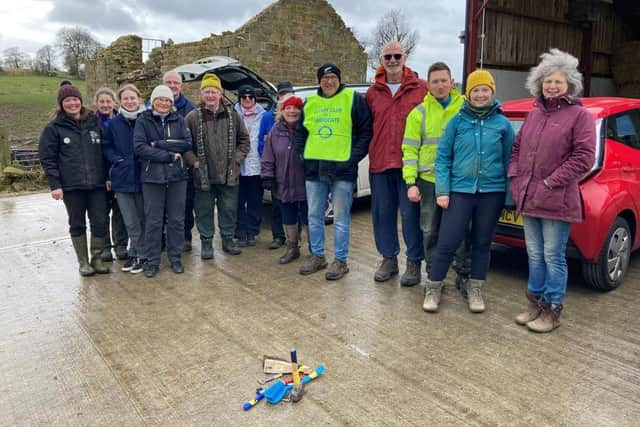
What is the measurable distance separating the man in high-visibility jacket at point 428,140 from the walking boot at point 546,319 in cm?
83

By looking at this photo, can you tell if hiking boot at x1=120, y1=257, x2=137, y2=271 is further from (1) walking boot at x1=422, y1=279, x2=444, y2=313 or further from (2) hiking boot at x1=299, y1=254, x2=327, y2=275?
(1) walking boot at x1=422, y1=279, x2=444, y2=313

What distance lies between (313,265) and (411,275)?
3.28 feet

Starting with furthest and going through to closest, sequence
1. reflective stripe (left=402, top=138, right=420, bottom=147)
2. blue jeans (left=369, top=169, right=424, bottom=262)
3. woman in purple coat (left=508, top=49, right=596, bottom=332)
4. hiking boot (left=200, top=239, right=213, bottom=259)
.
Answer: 1. hiking boot (left=200, top=239, right=213, bottom=259)
2. blue jeans (left=369, top=169, right=424, bottom=262)
3. reflective stripe (left=402, top=138, right=420, bottom=147)
4. woman in purple coat (left=508, top=49, right=596, bottom=332)

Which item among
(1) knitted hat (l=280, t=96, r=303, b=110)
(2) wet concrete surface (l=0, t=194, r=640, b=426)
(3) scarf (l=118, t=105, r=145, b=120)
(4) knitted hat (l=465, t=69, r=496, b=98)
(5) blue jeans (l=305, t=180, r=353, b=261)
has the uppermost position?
(4) knitted hat (l=465, t=69, r=496, b=98)

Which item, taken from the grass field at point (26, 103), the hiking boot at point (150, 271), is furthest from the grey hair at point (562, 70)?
the grass field at point (26, 103)

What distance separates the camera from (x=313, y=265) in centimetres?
507

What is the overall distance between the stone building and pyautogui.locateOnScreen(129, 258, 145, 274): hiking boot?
9.93 m

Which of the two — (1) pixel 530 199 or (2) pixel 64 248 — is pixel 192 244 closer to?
(2) pixel 64 248

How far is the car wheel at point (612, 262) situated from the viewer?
166 inches

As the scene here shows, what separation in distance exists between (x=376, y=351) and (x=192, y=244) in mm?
3441

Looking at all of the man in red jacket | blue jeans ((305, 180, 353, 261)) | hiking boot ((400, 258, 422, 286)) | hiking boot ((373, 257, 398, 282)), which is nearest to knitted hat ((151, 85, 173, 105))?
blue jeans ((305, 180, 353, 261))

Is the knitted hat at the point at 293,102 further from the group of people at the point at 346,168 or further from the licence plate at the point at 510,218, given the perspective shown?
the licence plate at the point at 510,218

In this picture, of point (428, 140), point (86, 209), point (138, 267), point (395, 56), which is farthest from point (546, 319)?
point (86, 209)

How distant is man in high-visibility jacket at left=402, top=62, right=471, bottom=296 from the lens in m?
4.03
